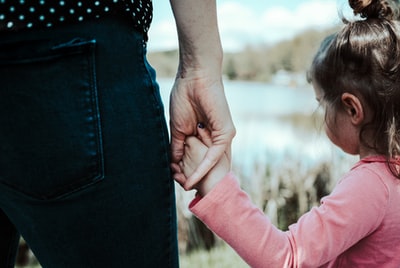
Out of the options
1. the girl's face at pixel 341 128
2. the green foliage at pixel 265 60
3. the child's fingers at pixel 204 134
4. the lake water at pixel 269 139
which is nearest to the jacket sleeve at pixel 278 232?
the child's fingers at pixel 204 134

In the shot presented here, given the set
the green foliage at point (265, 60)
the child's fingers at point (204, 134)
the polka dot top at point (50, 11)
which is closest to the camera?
the polka dot top at point (50, 11)

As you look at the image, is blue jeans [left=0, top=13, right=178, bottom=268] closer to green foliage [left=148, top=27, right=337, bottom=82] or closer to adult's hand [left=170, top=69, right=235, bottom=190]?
adult's hand [left=170, top=69, right=235, bottom=190]

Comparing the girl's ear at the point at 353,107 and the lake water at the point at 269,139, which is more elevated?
the girl's ear at the point at 353,107

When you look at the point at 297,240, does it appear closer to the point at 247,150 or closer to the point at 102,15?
the point at 102,15

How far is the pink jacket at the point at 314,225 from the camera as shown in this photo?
124 cm

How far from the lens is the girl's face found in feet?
4.87

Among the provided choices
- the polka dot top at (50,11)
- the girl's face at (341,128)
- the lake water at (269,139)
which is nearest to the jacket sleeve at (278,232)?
the girl's face at (341,128)

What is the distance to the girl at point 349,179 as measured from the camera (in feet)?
4.09

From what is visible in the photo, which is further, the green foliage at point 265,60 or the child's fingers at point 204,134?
the green foliage at point 265,60

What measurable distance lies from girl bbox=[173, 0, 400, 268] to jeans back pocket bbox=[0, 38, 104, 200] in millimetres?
326

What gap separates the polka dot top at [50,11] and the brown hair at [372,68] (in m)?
0.78

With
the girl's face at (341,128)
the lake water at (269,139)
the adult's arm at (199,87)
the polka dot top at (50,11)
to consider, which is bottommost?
the lake water at (269,139)

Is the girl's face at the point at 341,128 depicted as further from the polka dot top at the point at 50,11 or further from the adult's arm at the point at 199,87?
the polka dot top at the point at 50,11

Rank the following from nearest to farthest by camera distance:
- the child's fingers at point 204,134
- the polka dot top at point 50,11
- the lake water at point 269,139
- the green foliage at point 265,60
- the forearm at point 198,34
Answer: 1. the polka dot top at point 50,11
2. the forearm at point 198,34
3. the child's fingers at point 204,134
4. the lake water at point 269,139
5. the green foliage at point 265,60
